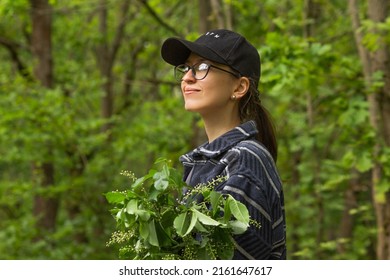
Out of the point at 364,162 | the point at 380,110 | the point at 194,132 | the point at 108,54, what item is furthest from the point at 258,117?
the point at 108,54

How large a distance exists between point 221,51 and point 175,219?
2.37ft

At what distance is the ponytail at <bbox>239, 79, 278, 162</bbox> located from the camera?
2791 millimetres

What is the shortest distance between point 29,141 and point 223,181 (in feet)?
22.7

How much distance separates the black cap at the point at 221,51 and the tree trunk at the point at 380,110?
3.21 metres

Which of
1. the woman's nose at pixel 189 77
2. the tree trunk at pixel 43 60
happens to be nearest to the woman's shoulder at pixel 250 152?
the woman's nose at pixel 189 77

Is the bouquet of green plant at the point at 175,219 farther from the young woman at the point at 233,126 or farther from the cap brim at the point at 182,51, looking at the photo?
the cap brim at the point at 182,51

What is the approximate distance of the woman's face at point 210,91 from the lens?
271 centimetres

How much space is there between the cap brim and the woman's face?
33mm

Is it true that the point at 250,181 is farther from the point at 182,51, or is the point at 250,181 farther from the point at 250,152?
the point at 182,51

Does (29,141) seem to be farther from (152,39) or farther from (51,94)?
(152,39)

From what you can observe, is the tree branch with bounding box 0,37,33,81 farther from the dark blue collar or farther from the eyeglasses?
the dark blue collar

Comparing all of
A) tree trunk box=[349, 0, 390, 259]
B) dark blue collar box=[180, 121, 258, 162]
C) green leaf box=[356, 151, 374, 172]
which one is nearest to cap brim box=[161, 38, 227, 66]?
dark blue collar box=[180, 121, 258, 162]

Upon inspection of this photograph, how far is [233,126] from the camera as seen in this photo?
2.74 metres
